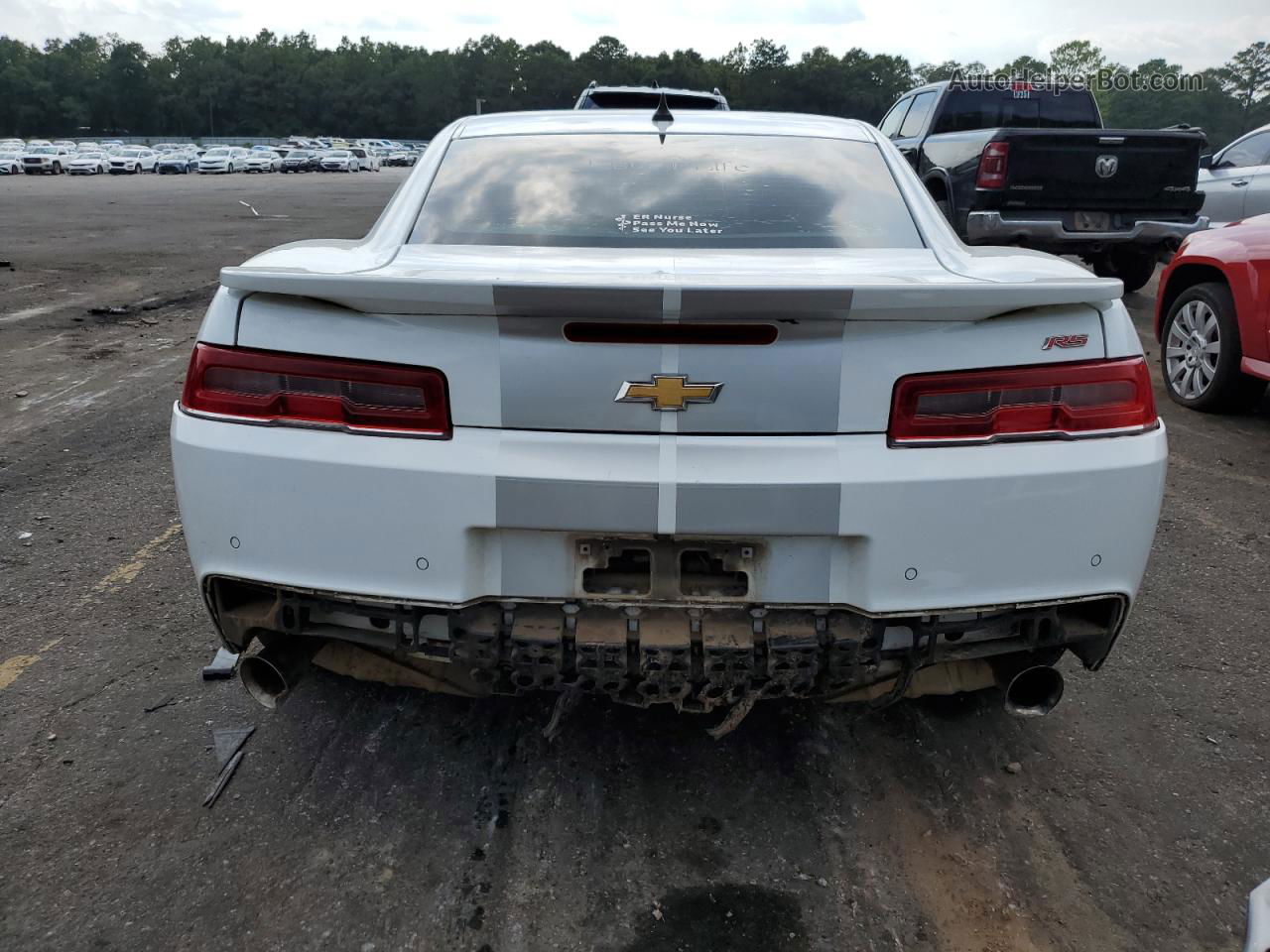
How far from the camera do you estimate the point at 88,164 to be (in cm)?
5525

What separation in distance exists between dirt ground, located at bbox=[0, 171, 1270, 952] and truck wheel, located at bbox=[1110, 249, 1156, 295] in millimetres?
8256

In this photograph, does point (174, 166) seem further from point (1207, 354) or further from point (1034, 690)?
point (1034, 690)

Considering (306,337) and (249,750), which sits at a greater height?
(306,337)

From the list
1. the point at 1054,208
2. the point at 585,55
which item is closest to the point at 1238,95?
the point at 585,55

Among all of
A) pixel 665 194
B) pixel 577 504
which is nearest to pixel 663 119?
pixel 665 194

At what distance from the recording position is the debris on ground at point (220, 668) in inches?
123

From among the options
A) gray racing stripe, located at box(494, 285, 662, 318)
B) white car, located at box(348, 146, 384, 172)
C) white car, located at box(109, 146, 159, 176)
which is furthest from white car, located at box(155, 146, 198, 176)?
gray racing stripe, located at box(494, 285, 662, 318)

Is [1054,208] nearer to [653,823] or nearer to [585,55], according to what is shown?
[653,823]

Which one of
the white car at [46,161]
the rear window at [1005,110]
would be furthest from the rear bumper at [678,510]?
the white car at [46,161]

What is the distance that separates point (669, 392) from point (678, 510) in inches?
9.7

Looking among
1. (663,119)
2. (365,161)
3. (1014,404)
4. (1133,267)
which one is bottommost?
(365,161)

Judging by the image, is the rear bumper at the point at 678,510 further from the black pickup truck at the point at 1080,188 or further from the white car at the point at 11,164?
the white car at the point at 11,164

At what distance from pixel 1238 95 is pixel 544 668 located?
11037 centimetres

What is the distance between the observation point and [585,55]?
127 m
